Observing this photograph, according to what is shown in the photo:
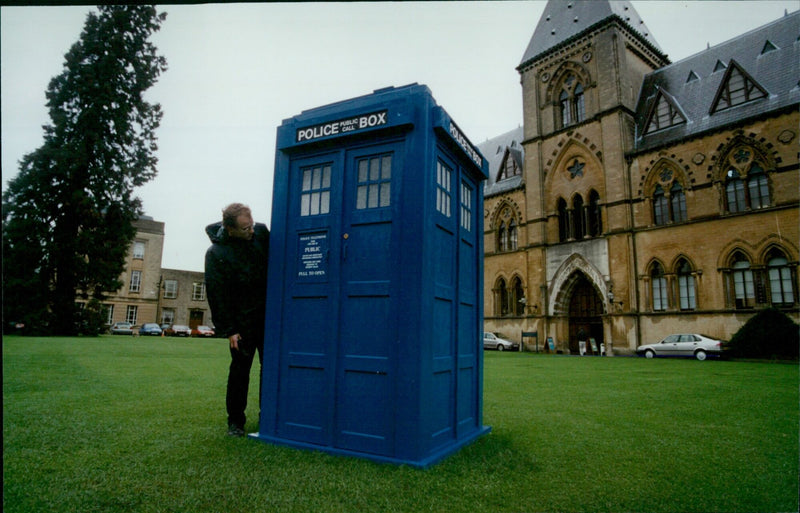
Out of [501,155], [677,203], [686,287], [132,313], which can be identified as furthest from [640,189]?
[132,313]

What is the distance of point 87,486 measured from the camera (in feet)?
10.1

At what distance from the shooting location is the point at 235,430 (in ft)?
14.8

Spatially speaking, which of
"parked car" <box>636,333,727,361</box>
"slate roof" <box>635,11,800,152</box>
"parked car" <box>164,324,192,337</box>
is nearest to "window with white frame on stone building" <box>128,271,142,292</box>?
"parked car" <box>164,324,192,337</box>

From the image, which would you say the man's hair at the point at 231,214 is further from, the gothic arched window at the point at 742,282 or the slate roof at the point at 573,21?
the slate roof at the point at 573,21

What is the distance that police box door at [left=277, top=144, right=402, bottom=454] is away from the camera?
12.9ft

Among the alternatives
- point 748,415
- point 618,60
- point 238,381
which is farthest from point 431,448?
point 618,60

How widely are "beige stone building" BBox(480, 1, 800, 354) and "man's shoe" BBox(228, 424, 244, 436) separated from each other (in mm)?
24185

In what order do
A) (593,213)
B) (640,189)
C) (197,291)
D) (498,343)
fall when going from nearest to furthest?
1. (640,189)
2. (593,213)
3. (498,343)
4. (197,291)

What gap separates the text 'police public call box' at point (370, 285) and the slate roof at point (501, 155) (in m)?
30.1

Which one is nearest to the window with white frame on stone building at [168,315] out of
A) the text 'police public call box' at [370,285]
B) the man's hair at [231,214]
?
the man's hair at [231,214]

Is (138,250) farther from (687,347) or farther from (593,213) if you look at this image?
(687,347)

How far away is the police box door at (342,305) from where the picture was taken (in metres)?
3.92

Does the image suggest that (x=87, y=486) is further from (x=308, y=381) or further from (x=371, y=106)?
(x=371, y=106)

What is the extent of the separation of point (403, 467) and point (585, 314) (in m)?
27.3
